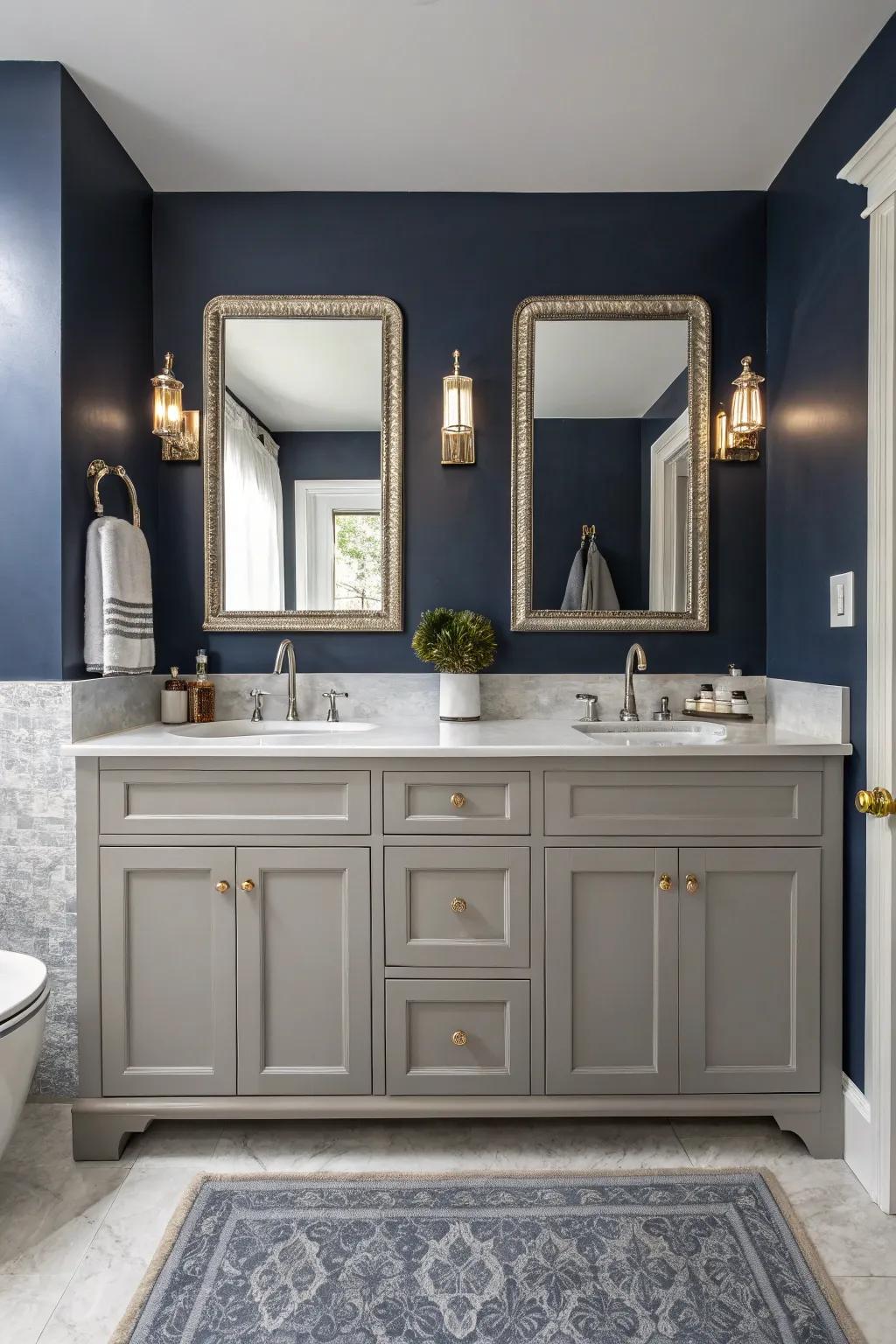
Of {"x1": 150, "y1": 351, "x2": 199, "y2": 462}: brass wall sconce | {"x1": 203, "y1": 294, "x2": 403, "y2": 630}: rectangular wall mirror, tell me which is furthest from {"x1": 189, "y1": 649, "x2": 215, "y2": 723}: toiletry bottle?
{"x1": 150, "y1": 351, "x2": 199, "y2": 462}: brass wall sconce

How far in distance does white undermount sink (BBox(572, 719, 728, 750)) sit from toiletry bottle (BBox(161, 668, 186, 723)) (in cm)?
112

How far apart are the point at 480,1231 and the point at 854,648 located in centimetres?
148

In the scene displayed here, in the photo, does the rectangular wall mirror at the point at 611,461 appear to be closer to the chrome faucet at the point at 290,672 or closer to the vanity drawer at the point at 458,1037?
the chrome faucet at the point at 290,672

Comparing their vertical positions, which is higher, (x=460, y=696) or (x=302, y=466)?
(x=302, y=466)

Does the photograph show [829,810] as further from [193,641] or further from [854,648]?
[193,641]

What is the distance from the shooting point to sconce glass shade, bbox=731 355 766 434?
2275mm

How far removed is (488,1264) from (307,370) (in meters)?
2.26

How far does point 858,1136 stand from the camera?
179cm

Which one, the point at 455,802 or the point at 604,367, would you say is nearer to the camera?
the point at 455,802

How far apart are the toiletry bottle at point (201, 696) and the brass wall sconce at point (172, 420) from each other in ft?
1.98

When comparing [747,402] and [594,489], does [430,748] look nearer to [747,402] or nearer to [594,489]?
[594,489]

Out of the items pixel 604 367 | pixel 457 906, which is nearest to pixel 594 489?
pixel 604 367

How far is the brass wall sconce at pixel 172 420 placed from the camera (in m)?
2.29

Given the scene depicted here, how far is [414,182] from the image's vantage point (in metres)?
2.33
